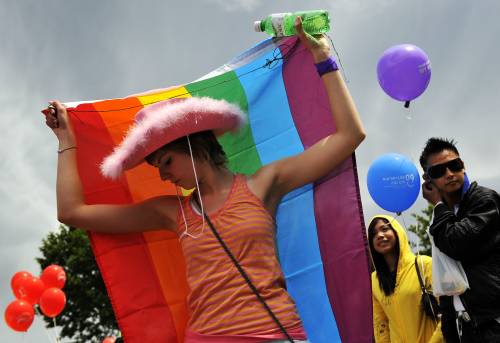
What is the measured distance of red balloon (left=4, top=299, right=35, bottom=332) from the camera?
10.9m

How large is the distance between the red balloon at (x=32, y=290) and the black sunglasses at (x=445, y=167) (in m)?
9.19

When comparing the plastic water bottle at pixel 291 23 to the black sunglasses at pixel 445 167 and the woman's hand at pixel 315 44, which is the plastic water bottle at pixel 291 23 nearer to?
the woman's hand at pixel 315 44

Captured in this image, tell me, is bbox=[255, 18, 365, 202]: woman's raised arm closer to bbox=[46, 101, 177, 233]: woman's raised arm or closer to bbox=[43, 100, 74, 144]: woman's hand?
bbox=[46, 101, 177, 233]: woman's raised arm

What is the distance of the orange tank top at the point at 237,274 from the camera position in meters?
2.32

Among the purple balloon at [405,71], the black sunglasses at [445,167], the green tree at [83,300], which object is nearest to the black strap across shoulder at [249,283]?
the black sunglasses at [445,167]

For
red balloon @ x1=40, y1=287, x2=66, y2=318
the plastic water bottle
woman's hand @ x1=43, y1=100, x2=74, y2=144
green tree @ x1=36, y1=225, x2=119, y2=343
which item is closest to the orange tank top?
the plastic water bottle

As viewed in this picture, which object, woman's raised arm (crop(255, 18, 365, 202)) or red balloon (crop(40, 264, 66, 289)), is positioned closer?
woman's raised arm (crop(255, 18, 365, 202))

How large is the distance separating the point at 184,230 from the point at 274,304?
0.49 metres

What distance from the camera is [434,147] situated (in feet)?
11.5

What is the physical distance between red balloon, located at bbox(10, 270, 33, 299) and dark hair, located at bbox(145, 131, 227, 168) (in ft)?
30.4

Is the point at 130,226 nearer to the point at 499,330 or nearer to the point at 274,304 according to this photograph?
the point at 274,304

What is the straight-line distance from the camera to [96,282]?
837 inches

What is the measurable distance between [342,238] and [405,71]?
273 centimetres

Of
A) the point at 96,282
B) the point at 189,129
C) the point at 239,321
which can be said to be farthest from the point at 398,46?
the point at 96,282
